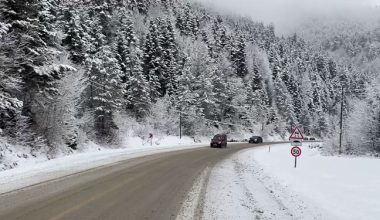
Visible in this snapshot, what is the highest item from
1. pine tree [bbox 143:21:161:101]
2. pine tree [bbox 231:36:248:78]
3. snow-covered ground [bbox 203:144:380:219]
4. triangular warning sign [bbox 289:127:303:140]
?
pine tree [bbox 231:36:248:78]

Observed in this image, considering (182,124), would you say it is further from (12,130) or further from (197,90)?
(12,130)

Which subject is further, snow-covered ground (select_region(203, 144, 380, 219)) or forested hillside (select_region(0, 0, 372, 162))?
forested hillside (select_region(0, 0, 372, 162))

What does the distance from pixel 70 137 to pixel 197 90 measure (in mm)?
44326

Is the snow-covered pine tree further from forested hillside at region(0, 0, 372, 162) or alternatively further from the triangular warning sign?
the triangular warning sign

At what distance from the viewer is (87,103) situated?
4562 cm

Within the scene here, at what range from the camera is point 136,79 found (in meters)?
58.1

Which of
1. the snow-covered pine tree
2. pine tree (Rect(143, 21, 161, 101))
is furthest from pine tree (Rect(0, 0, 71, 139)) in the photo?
pine tree (Rect(143, 21, 161, 101))

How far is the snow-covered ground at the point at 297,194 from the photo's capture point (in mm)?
10570

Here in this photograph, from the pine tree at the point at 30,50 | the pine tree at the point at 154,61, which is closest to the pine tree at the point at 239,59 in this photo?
the pine tree at the point at 154,61

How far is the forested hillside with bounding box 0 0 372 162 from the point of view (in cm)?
2388

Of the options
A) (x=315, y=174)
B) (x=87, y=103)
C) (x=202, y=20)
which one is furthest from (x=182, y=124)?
(x=202, y=20)

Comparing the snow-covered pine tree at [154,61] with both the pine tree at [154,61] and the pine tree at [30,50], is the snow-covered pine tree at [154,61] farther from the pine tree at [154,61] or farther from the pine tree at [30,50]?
the pine tree at [30,50]

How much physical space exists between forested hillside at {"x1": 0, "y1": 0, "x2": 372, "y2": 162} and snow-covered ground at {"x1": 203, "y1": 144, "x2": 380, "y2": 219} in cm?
1250

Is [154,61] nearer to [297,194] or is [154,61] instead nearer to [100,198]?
[297,194]
